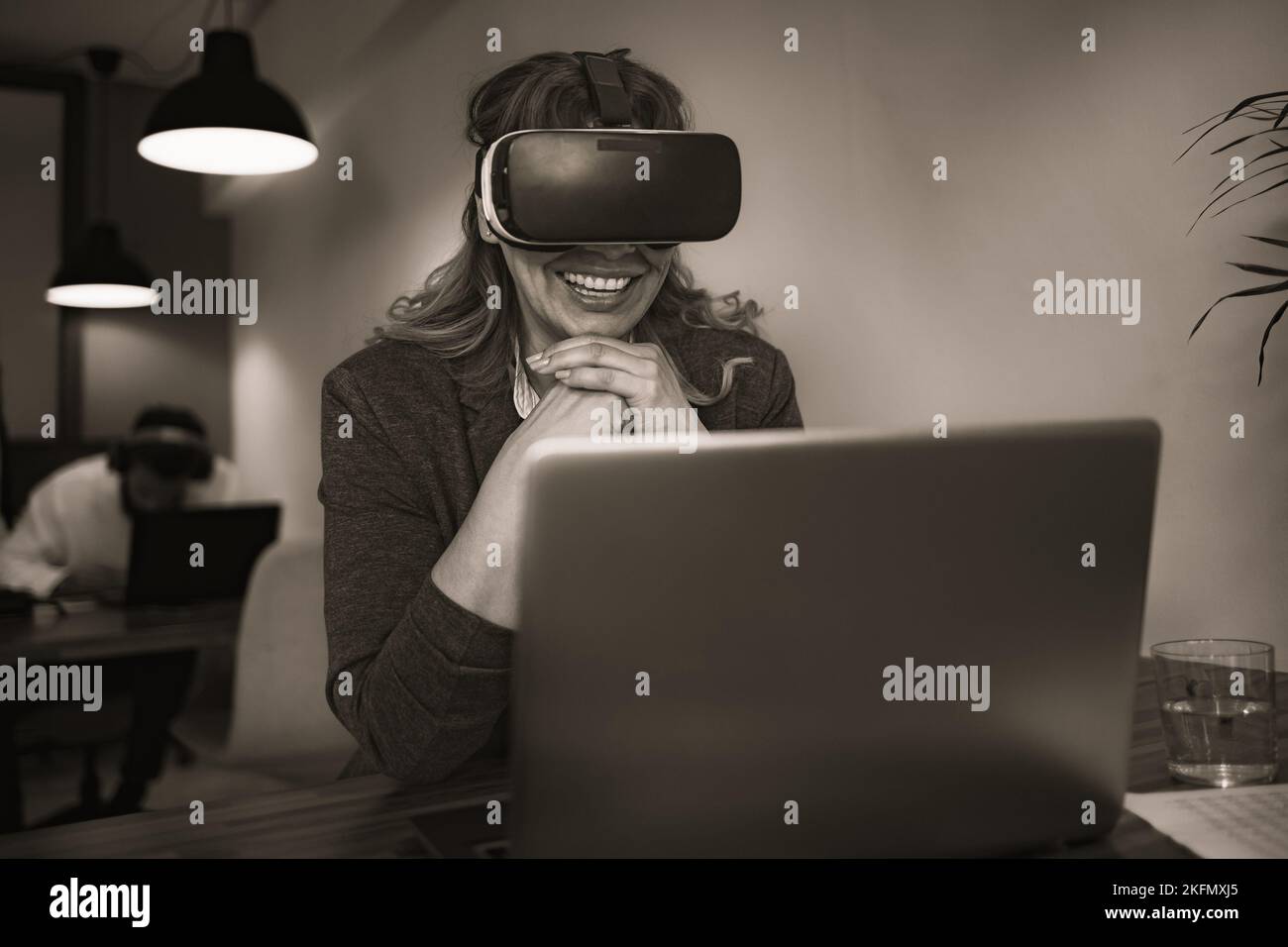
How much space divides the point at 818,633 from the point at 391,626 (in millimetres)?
418

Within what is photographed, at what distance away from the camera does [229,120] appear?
5.74 feet

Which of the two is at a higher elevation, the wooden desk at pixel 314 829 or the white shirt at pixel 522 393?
the white shirt at pixel 522 393

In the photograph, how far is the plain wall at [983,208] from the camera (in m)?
1.05

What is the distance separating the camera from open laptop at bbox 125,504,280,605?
198 centimetres

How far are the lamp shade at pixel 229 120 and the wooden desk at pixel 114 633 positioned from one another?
874 mm

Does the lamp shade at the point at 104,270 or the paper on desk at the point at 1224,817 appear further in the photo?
the lamp shade at the point at 104,270

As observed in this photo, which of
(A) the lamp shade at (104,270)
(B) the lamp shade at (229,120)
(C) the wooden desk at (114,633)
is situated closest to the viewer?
(C) the wooden desk at (114,633)

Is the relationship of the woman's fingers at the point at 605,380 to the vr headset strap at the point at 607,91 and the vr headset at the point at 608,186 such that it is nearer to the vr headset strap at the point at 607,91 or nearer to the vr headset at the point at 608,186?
the vr headset at the point at 608,186

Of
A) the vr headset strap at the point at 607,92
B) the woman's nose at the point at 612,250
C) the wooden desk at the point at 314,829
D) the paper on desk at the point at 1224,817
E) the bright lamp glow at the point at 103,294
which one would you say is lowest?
the wooden desk at the point at 314,829

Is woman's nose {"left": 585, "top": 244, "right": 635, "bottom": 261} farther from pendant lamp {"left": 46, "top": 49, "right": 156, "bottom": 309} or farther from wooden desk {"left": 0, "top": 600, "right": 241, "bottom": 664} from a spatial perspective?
pendant lamp {"left": 46, "top": 49, "right": 156, "bottom": 309}

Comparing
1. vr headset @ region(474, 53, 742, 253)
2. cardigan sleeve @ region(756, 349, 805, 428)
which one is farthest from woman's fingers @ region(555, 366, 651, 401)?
cardigan sleeve @ region(756, 349, 805, 428)

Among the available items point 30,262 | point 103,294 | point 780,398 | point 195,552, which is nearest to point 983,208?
point 780,398

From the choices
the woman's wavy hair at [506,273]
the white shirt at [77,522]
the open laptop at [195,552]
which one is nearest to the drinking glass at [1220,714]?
the woman's wavy hair at [506,273]

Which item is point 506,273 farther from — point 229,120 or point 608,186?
point 229,120
